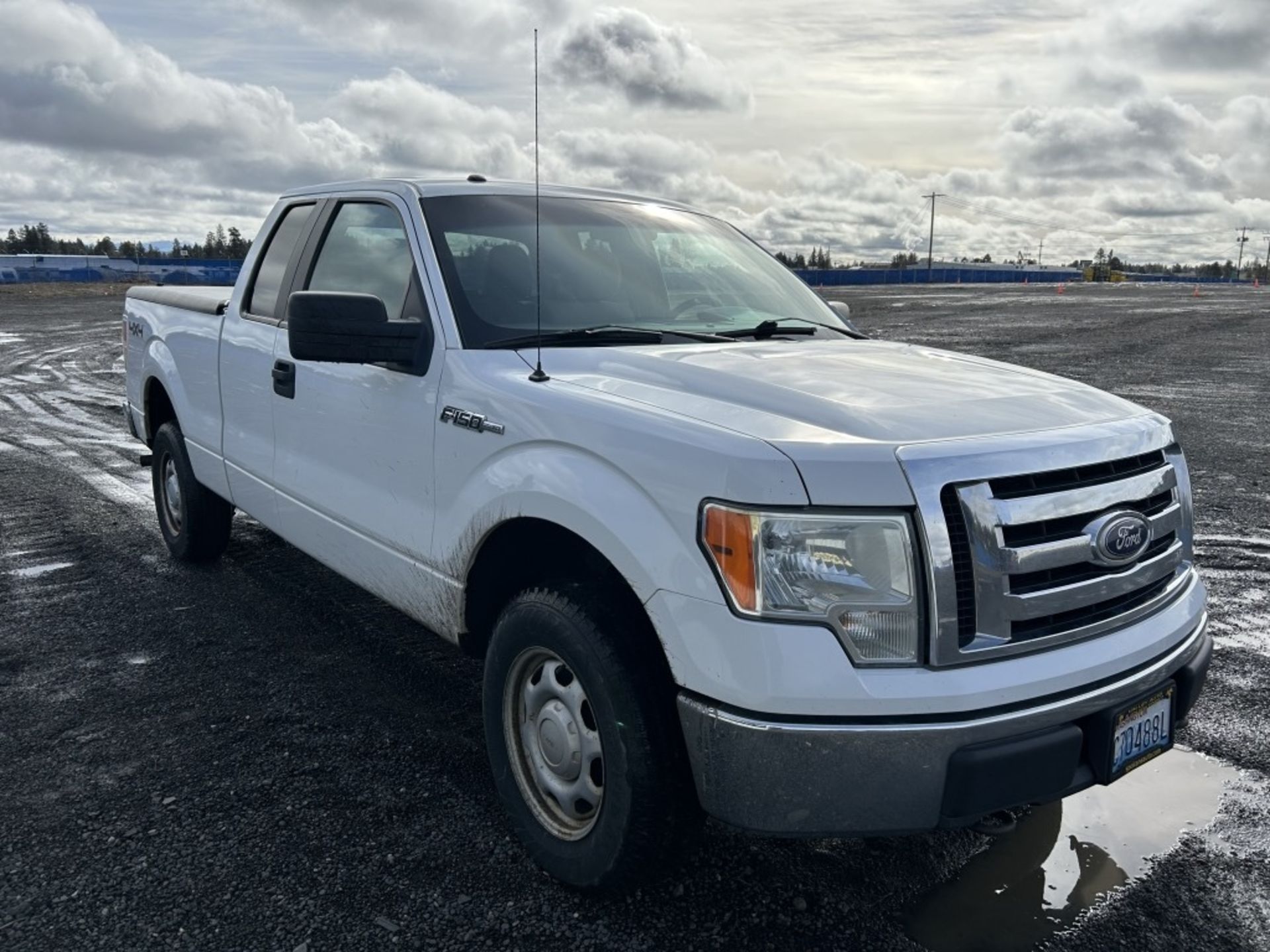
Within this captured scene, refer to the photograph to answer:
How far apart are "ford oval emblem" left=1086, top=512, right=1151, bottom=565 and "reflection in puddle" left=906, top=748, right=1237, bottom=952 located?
97cm

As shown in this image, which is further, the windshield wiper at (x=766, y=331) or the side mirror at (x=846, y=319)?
the side mirror at (x=846, y=319)

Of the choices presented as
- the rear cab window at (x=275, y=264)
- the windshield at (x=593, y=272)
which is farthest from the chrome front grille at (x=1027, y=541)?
the rear cab window at (x=275, y=264)

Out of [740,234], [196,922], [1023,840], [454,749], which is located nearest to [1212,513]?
[740,234]

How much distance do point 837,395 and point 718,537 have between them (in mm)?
633

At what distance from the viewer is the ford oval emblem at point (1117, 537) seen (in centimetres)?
243

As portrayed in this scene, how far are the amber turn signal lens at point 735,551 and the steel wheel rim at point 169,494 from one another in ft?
14.3

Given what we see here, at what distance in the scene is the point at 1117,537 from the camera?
245 centimetres

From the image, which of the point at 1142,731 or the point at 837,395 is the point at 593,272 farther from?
the point at 1142,731

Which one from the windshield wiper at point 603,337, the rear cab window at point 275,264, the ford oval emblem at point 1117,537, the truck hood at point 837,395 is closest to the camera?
the truck hood at point 837,395

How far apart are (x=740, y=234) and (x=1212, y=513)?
403 cm

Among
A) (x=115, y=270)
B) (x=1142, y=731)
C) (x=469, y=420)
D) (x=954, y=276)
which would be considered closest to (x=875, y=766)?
(x=1142, y=731)

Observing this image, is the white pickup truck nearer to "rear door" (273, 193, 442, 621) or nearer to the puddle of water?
"rear door" (273, 193, 442, 621)

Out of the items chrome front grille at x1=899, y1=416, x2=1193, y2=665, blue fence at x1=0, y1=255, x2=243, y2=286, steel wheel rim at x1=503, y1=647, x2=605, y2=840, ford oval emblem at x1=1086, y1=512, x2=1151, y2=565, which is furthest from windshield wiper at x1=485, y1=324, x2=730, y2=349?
blue fence at x1=0, y1=255, x2=243, y2=286

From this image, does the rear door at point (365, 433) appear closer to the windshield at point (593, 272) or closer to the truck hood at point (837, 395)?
the windshield at point (593, 272)
